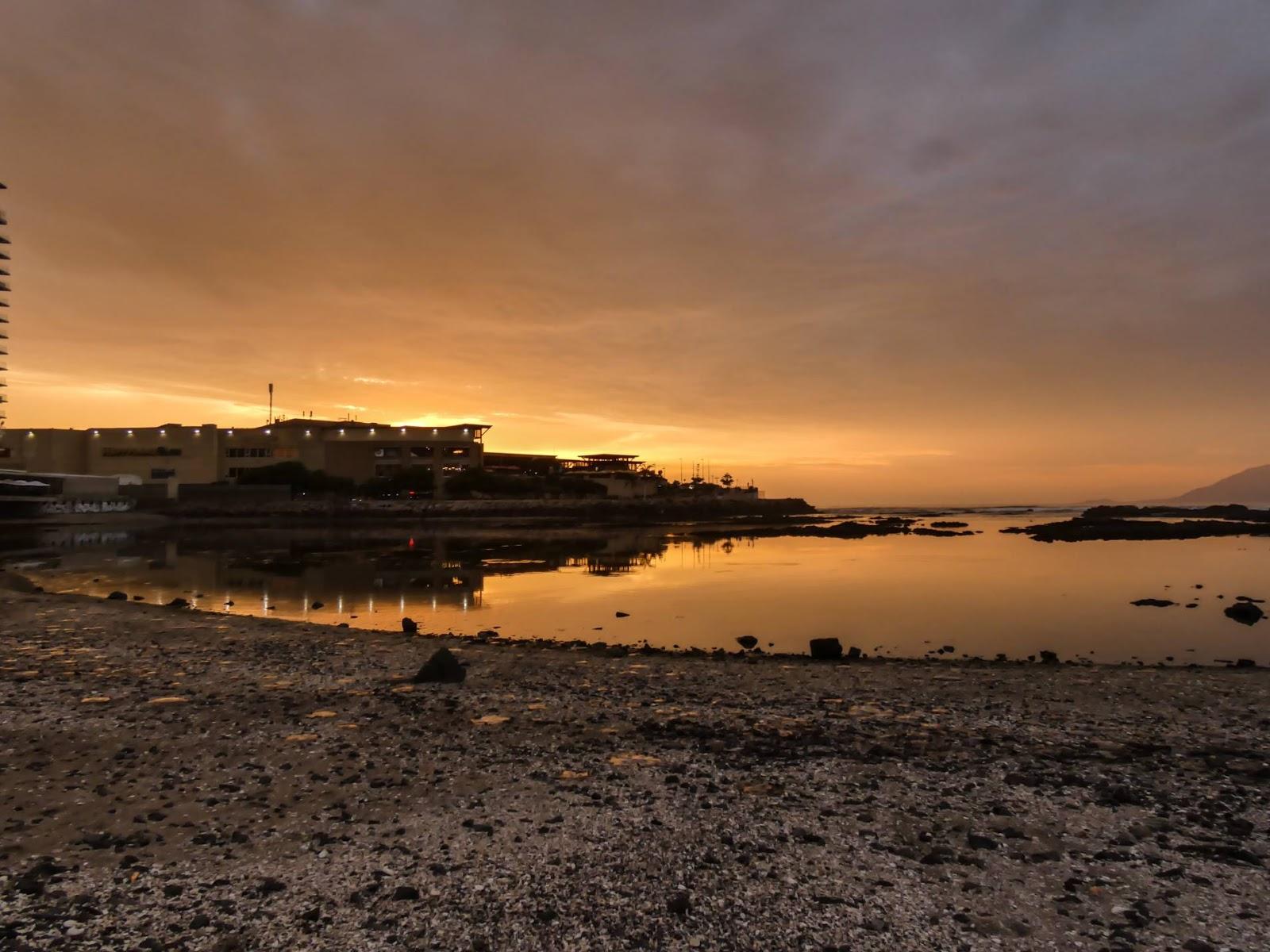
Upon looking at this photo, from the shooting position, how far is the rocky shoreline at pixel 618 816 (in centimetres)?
583

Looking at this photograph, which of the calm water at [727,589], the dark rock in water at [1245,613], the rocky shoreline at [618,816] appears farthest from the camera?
the dark rock in water at [1245,613]

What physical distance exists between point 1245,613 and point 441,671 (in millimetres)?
30872

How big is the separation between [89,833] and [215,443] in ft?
486

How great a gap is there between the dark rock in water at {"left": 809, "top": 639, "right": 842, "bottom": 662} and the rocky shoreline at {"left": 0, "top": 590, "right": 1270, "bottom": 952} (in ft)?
16.1

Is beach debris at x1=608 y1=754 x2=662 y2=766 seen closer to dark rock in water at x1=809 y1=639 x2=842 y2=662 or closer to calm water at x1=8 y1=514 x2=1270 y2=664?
dark rock in water at x1=809 y1=639 x2=842 y2=662

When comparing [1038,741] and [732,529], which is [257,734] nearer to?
[1038,741]

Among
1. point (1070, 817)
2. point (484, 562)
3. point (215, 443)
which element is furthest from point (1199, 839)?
point (215, 443)

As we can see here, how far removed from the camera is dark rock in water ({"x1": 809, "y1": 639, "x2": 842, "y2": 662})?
19.3 metres

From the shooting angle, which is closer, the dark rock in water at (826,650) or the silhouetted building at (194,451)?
the dark rock in water at (826,650)

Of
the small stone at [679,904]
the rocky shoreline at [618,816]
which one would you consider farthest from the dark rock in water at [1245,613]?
the small stone at [679,904]

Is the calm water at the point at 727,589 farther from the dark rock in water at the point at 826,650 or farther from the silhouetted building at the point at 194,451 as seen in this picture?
the silhouetted building at the point at 194,451

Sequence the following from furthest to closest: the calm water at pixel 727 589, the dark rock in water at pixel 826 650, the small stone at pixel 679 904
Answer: the calm water at pixel 727 589 < the dark rock in water at pixel 826 650 < the small stone at pixel 679 904

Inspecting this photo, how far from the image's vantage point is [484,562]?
163ft

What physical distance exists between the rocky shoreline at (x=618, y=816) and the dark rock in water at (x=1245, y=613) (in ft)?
54.8
